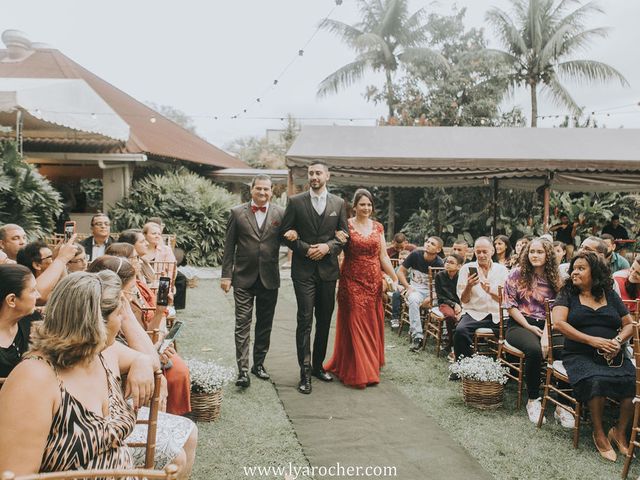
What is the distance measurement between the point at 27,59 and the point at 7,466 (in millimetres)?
19131

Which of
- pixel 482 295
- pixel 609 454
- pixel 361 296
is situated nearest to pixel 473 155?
pixel 482 295

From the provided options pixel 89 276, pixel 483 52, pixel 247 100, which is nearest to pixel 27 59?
pixel 247 100

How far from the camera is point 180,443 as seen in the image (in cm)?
259

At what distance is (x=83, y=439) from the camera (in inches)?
74.7

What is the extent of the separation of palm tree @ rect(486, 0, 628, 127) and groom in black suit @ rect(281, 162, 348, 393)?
18626 mm

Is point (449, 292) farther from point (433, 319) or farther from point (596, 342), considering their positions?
point (596, 342)

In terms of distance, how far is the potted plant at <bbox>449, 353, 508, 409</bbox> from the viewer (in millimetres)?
4504

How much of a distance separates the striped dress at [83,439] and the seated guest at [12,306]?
38.0 inches

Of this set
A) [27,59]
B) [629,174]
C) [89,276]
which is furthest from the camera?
[27,59]

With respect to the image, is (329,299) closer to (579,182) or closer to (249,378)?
(249,378)

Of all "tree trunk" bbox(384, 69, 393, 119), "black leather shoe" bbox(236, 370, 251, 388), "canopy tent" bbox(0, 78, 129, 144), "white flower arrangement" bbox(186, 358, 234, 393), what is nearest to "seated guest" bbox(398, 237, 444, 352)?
"black leather shoe" bbox(236, 370, 251, 388)

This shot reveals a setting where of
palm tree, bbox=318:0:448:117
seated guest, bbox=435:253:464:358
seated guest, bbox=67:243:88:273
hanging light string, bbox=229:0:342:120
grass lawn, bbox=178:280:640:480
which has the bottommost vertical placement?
grass lawn, bbox=178:280:640:480

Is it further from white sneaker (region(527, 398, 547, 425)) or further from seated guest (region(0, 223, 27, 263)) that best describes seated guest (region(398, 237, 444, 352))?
seated guest (region(0, 223, 27, 263))

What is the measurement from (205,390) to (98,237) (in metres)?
3.22
